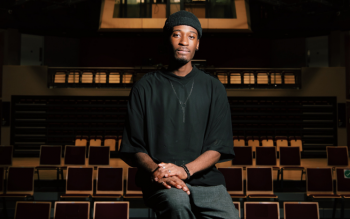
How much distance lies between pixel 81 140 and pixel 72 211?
6248 millimetres

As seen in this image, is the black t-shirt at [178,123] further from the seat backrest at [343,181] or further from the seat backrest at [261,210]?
the seat backrest at [343,181]

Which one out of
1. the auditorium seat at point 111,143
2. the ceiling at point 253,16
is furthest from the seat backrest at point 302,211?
the ceiling at point 253,16

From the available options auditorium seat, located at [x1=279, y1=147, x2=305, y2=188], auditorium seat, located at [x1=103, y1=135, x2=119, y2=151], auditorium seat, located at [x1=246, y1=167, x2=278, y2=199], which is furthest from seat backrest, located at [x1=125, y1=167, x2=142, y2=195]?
auditorium seat, located at [x1=103, y1=135, x2=119, y2=151]

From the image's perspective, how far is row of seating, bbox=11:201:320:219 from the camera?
405cm

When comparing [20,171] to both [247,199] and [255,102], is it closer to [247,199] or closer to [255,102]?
[247,199]

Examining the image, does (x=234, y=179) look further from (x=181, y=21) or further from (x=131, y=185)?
(x=181, y=21)

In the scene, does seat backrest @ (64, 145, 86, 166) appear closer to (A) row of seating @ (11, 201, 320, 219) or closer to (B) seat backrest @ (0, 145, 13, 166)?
(B) seat backrest @ (0, 145, 13, 166)

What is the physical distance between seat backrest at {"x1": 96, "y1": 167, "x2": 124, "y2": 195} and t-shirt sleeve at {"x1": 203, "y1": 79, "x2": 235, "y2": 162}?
4.38 meters

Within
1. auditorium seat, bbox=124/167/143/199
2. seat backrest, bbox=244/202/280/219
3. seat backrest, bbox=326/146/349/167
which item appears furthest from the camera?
seat backrest, bbox=326/146/349/167

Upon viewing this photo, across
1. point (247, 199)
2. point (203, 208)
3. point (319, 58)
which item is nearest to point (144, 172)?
point (203, 208)

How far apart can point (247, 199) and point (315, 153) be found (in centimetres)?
609

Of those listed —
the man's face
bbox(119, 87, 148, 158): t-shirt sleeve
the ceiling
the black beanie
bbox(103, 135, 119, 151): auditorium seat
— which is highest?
the ceiling

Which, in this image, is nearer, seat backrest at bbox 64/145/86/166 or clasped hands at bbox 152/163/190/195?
clasped hands at bbox 152/163/190/195

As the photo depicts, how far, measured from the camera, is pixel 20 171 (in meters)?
5.34
